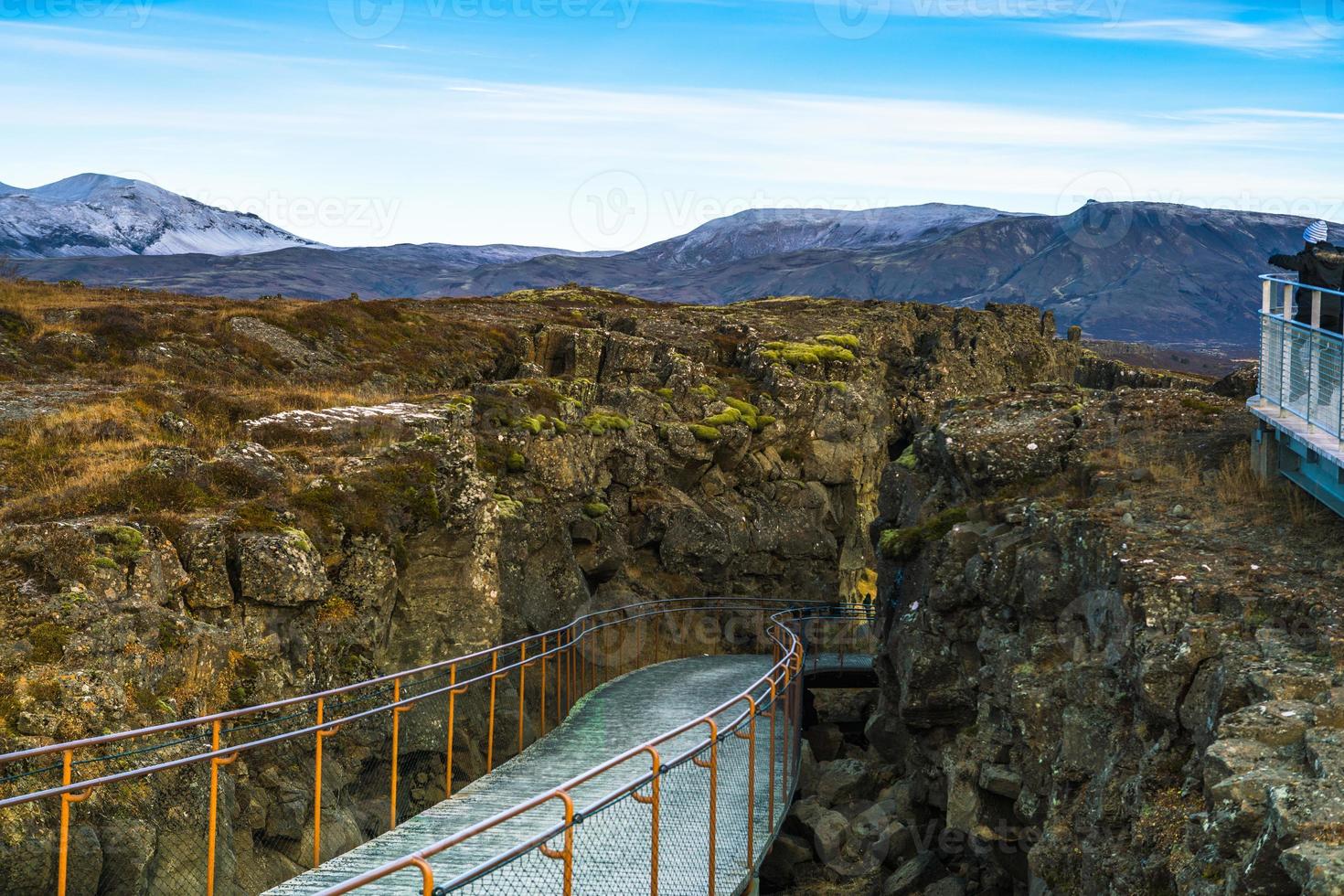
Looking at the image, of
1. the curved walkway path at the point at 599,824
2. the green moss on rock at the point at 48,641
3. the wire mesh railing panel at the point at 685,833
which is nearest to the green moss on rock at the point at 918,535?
the curved walkway path at the point at 599,824

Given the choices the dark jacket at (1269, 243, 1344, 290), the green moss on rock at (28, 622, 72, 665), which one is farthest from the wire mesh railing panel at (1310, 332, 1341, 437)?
the green moss on rock at (28, 622, 72, 665)

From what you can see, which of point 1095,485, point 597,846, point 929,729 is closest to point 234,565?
point 597,846

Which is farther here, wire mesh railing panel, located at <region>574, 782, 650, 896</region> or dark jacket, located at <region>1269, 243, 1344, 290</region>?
dark jacket, located at <region>1269, 243, 1344, 290</region>

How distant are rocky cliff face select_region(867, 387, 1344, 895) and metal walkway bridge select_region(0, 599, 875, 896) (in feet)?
9.45

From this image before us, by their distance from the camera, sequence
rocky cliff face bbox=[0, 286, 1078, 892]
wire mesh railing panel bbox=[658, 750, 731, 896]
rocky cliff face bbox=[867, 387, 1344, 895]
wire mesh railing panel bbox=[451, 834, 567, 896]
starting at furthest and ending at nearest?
rocky cliff face bbox=[0, 286, 1078, 892], wire mesh railing panel bbox=[658, 750, 731, 896], wire mesh railing panel bbox=[451, 834, 567, 896], rocky cliff face bbox=[867, 387, 1344, 895]

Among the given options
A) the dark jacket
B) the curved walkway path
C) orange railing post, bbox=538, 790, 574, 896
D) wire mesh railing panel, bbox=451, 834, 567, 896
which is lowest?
the curved walkway path

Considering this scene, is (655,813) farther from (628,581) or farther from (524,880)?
(628,581)

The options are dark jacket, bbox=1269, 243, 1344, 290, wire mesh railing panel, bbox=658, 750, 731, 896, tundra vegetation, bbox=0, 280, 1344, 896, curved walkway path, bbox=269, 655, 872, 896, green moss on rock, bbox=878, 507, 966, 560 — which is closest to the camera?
tundra vegetation, bbox=0, 280, 1344, 896

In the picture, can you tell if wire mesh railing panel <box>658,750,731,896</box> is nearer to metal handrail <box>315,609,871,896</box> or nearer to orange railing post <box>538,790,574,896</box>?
metal handrail <box>315,609,871,896</box>

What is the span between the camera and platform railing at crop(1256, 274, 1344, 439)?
14.5m

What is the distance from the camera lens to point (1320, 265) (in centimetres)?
1709

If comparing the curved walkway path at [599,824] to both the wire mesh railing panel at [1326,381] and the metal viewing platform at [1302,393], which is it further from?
the wire mesh railing panel at [1326,381]

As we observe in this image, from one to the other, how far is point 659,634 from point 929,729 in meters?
13.2

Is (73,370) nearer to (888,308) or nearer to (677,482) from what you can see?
(677,482)
